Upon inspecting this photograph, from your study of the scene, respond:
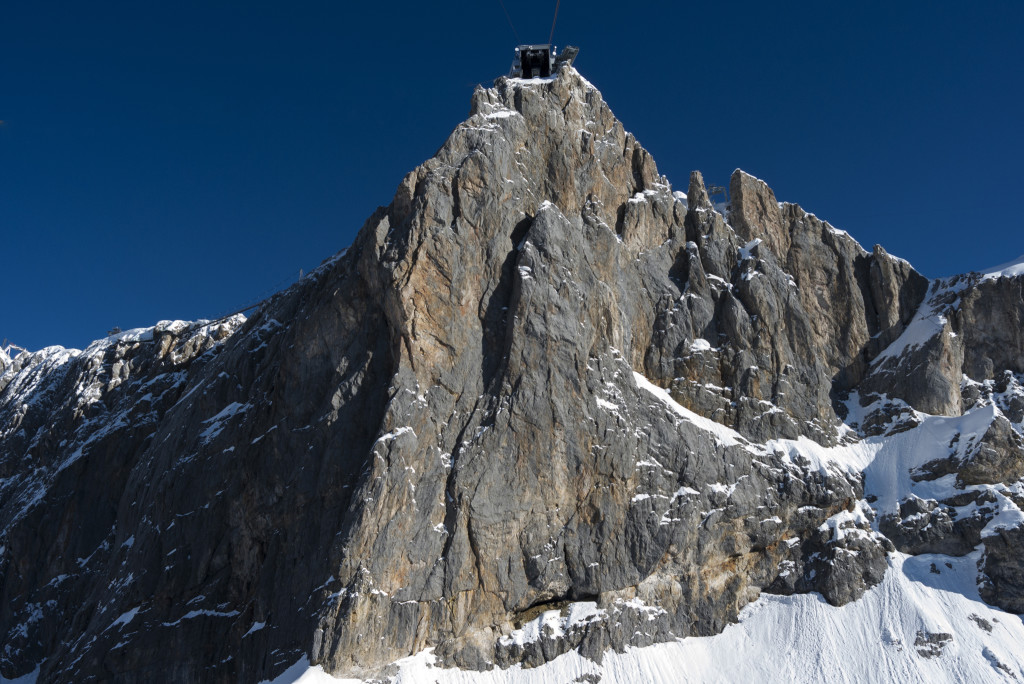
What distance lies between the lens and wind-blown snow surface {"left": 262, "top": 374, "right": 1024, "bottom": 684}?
57.3 metres

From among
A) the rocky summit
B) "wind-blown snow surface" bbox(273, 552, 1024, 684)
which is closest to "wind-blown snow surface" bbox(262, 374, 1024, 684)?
"wind-blown snow surface" bbox(273, 552, 1024, 684)

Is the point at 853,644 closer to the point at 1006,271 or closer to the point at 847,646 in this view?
the point at 847,646

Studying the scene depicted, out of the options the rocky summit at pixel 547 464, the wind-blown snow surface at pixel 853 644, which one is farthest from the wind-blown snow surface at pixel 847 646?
the rocky summit at pixel 547 464

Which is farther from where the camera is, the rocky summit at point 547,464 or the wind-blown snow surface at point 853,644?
the rocky summit at point 547,464

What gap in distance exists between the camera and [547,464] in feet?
198

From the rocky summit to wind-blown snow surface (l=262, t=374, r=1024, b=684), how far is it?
28cm

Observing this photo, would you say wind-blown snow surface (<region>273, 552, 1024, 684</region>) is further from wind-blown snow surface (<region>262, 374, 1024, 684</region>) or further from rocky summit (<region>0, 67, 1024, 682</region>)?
rocky summit (<region>0, 67, 1024, 682</region>)

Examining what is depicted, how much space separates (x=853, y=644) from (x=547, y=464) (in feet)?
90.7

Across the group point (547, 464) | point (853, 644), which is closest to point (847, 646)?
point (853, 644)

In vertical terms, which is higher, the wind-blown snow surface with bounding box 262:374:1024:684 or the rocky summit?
the rocky summit

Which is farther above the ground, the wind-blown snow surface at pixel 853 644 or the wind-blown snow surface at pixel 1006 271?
the wind-blown snow surface at pixel 1006 271

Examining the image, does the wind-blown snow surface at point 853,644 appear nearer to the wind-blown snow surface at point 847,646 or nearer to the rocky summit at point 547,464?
→ the wind-blown snow surface at point 847,646

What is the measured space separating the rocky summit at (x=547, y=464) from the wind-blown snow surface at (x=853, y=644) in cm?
28

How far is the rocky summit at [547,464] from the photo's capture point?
189 feet
